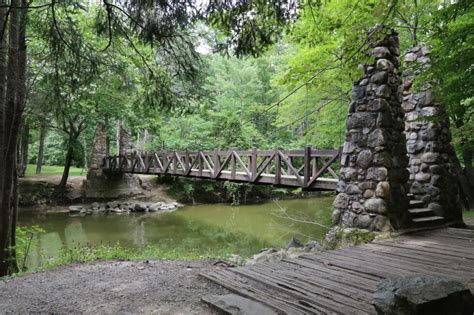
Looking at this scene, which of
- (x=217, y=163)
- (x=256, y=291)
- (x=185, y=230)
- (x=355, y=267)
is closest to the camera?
(x=256, y=291)

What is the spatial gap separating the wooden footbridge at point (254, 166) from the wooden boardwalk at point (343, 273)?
184 centimetres

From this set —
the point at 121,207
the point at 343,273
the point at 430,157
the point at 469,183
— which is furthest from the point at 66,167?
the point at 469,183

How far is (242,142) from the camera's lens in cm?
1417

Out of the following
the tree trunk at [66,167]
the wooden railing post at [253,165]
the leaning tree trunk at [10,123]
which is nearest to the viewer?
the leaning tree trunk at [10,123]

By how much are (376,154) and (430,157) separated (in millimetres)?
1278

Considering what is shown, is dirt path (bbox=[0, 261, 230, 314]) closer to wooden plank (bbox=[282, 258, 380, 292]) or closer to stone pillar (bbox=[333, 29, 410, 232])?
wooden plank (bbox=[282, 258, 380, 292])

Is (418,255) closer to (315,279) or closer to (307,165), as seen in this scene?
(315,279)

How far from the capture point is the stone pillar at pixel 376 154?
13.2 ft

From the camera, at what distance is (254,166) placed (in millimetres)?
6633

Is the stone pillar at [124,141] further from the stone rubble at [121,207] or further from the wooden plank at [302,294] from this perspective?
the wooden plank at [302,294]

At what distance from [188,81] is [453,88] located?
8.70 feet

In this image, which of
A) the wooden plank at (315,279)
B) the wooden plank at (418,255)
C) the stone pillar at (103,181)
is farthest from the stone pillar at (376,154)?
the stone pillar at (103,181)

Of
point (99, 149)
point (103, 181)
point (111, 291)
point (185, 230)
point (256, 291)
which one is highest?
point (99, 149)

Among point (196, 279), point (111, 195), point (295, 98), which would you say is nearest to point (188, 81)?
point (196, 279)
